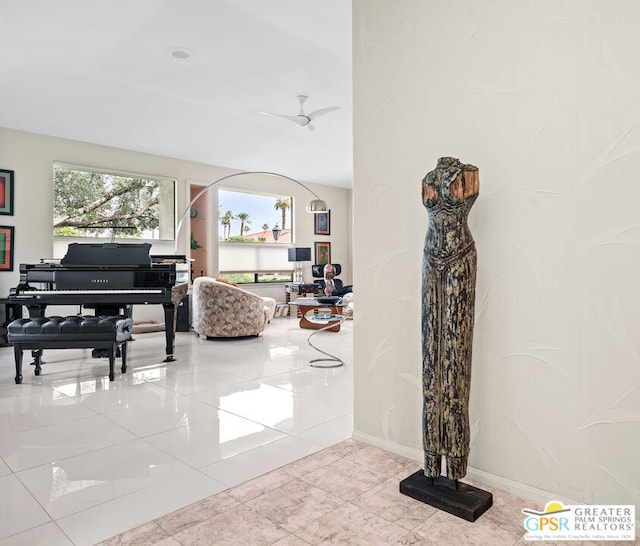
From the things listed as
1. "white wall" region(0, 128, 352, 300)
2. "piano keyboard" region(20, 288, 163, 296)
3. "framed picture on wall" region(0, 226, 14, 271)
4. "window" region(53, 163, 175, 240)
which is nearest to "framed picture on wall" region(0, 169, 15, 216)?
"white wall" region(0, 128, 352, 300)

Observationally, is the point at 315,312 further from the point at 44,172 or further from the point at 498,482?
the point at 44,172

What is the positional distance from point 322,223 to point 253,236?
1.81 metres

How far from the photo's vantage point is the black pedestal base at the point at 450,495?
70.9 inches

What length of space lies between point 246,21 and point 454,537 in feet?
11.9

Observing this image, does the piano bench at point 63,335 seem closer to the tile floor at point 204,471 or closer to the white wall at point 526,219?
the tile floor at point 204,471

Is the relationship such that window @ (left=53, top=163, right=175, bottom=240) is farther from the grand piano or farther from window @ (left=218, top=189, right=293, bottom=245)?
the grand piano

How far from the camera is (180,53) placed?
4.09m

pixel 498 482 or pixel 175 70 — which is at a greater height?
pixel 175 70

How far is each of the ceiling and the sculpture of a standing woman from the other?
223 centimetres

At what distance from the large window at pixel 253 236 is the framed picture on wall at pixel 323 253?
0.74 meters

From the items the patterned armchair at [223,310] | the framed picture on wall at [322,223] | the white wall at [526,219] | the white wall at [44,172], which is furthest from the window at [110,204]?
the white wall at [526,219]

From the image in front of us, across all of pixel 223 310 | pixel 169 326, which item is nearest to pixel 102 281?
pixel 169 326

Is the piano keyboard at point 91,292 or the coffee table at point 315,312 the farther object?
the coffee table at point 315,312

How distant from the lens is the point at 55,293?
448 centimetres
